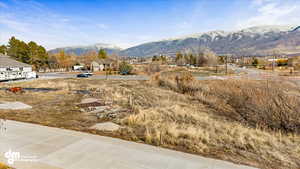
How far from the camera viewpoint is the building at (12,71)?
2797 cm

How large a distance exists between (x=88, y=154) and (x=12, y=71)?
3468 cm

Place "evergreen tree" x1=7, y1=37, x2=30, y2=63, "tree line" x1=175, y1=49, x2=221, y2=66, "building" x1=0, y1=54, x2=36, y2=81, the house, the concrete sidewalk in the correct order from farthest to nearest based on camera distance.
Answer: "tree line" x1=175, y1=49, x2=221, y2=66, the house, "evergreen tree" x1=7, y1=37, x2=30, y2=63, "building" x1=0, y1=54, x2=36, y2=81, the concrete sidewalk

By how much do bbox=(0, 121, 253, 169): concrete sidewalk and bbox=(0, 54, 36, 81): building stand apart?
30.4 meters

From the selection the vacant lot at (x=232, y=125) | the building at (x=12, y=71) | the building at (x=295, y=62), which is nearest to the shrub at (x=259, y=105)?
the vacant lot at (x=232, y=125)

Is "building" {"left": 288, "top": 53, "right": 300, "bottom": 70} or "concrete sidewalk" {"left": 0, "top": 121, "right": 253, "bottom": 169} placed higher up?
"building" {"left": 288, "top": 53, "right": 300, "bottom": 70}

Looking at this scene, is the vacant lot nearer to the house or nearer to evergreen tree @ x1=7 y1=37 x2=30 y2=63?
evergreen tree @ x1=7 y1=37 x2=30 y2=63

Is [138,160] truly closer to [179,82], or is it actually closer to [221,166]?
[221,166]

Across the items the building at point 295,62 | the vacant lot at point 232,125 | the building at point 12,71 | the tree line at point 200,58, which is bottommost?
the vacant lot at point 232,125

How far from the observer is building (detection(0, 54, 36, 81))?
27969 mm

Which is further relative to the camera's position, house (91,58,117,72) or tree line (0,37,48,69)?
house (91,58,117,72)

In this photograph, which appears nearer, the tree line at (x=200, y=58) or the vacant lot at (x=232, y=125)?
the vacant lot at (x=232, y=125)

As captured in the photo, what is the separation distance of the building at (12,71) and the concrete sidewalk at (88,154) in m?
30.4

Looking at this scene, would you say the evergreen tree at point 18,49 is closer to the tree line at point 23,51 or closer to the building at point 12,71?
the tree line at point 23,51

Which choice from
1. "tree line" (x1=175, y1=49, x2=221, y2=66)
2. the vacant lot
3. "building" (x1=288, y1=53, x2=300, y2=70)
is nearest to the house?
"tree line" (x1=175, y1=49, x2=221, y2=66)
